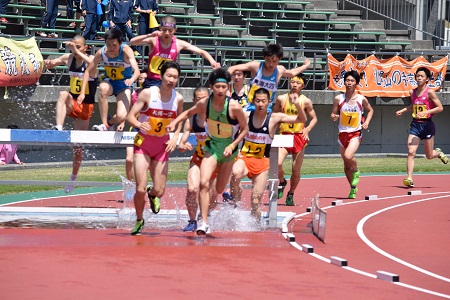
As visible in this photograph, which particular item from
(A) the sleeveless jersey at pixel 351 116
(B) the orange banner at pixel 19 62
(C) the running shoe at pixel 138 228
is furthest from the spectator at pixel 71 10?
(C) the running shoe at pixel 138 228

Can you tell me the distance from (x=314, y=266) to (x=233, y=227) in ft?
11.3

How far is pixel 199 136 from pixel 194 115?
1.38 ft

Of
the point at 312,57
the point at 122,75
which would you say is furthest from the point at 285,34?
the point at 122,75

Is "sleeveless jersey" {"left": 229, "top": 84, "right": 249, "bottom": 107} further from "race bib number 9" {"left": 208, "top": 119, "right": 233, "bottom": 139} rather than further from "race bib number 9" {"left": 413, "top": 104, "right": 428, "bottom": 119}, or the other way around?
"race bib number 9" {"left": 413, "top": 104, "right": 428, "bottom": 119}

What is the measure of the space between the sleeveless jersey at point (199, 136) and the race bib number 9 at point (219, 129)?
21 centimetres

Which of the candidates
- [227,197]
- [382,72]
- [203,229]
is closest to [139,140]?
[203,229]

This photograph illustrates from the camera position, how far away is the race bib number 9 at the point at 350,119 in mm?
18562

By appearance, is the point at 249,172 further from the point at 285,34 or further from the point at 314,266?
the point at 285,34

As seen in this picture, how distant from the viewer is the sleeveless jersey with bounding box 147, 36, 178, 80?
14.7 metres

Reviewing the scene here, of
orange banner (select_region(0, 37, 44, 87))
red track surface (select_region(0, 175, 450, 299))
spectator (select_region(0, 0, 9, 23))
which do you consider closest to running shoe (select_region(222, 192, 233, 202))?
red track surface (select_region(0, 175, 450, 299))

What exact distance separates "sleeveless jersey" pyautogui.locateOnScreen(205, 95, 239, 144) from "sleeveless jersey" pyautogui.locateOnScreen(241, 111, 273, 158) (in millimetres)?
960

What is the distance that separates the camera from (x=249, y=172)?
1415 centimetres

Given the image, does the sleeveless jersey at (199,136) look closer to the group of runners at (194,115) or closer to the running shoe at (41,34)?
the group of runners at (194,115)

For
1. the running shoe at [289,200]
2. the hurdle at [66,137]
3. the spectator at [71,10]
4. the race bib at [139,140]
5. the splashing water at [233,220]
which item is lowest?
the running shoe at [289,200]
